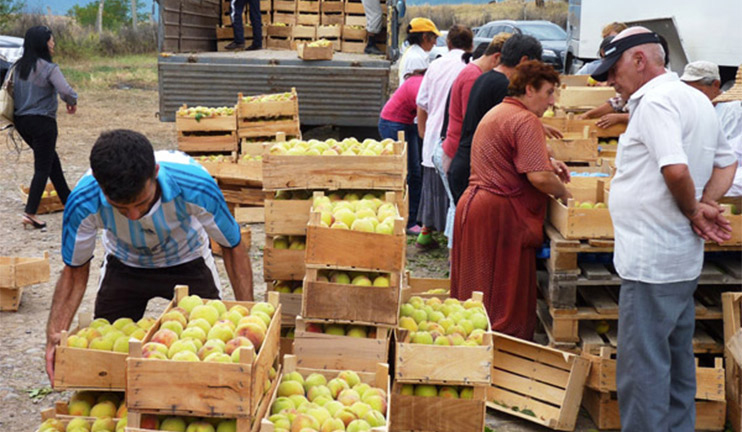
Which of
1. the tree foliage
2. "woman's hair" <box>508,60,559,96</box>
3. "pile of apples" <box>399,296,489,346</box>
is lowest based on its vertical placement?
"pile of apples" <box>399,296,489,346</box>

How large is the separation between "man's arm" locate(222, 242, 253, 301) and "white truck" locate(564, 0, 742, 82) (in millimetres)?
7652

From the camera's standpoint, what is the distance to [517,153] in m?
5.14

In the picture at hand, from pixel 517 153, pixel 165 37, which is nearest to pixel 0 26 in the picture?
pixel 165 37

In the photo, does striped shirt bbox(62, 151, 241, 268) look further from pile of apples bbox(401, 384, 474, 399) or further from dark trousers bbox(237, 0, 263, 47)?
dark trousers bbox(237, 0, 263, 47)

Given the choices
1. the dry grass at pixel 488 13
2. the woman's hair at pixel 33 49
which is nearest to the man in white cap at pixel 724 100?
the woman's hair at pixel 33 49

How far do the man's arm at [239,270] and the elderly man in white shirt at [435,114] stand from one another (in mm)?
3606

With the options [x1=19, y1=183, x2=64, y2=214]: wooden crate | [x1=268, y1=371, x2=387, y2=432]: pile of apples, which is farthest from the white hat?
[x1=19, y1=183, x2=64, y2=214]: wooden crate

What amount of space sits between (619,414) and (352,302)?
1.70 metres

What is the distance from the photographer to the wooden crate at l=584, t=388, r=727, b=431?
15.0ft

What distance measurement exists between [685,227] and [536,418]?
1.53 metres

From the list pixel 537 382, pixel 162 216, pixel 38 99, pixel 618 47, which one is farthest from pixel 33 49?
pixel 618 47

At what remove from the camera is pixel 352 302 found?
13.1 feet

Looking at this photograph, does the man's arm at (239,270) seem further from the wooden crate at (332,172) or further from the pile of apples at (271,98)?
the pile of apples at (271,98)

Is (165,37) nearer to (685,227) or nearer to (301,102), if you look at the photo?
(301,102)
